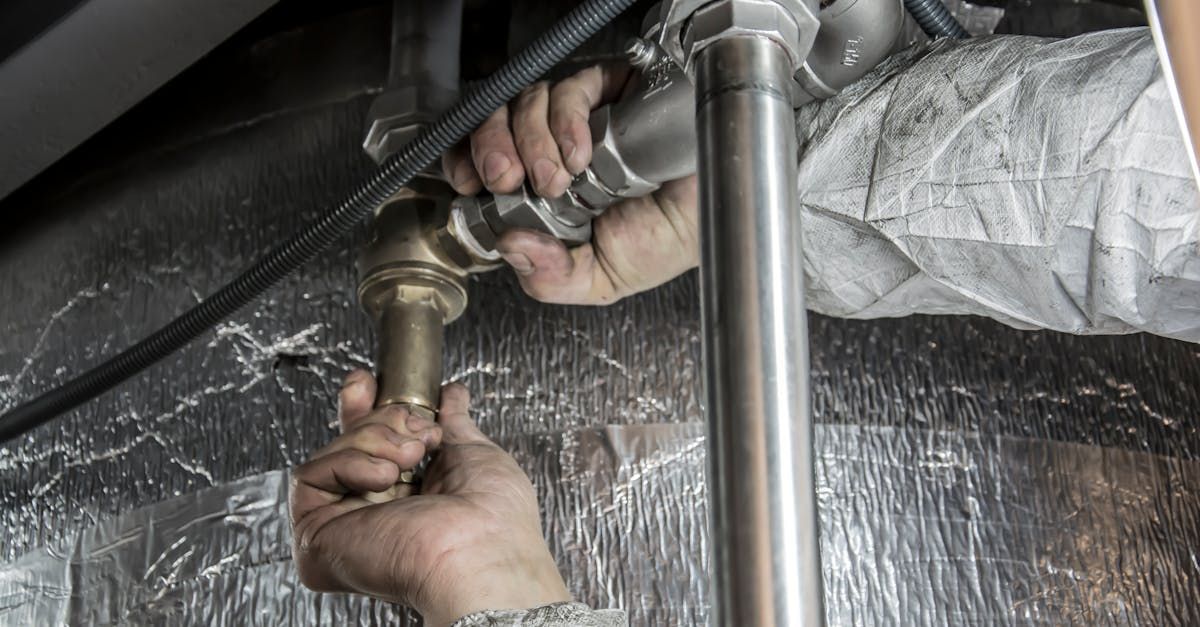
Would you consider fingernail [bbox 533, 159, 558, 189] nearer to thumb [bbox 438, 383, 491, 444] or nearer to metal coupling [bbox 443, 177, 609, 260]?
metal coupling [bbox 443, 177, 609, 260]

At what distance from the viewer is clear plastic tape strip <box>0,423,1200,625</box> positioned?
57 centimetres

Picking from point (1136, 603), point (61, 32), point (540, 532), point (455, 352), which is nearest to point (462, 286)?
point (455, 352)

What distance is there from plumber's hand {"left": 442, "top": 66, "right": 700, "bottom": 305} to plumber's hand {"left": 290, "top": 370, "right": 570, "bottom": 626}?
0.10m

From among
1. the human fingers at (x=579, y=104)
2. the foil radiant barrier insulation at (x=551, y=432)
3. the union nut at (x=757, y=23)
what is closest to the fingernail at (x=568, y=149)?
the human fingers at (x=579, y=104)

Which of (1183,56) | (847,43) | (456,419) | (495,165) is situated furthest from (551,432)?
(1183,56)

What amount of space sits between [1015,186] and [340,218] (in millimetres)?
340

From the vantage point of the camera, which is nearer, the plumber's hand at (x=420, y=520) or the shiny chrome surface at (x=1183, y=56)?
the shiny chrome surface at (x=1183, y=56)

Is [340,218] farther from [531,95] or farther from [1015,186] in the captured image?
[1015,186]

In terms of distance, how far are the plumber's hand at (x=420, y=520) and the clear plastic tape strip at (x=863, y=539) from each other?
0.03 m

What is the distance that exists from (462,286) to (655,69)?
0.18 m

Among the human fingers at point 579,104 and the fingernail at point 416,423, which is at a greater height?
the human fingers at point 579,104

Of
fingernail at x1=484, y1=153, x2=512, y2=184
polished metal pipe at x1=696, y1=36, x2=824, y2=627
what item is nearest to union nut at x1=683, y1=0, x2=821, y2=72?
polished metal pipe at x1=696, y1=36, x2=824, y2=627

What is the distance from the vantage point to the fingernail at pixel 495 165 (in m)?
0.60

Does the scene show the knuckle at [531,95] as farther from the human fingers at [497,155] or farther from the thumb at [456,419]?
the thumb at [456,419]
